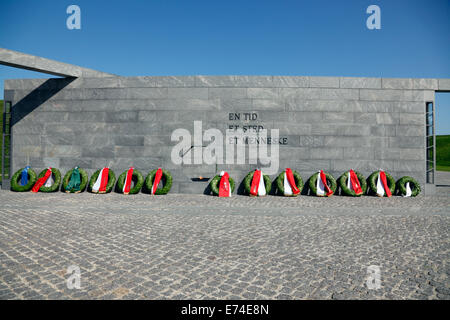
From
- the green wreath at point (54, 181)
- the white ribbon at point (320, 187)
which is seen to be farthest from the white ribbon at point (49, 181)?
the white ribbon at point (320, 187)

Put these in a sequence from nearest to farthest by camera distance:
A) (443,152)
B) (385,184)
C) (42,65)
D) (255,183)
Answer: (42,65) < (255,183) < (385,184) < (443,152)

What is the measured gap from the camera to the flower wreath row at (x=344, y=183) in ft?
37.1

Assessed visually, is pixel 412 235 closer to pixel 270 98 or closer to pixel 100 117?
pixel 270 98

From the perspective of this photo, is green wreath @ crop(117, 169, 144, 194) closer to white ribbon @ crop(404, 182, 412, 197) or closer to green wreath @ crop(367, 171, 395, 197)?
green wreath @ crop(367, 171, 395, 197)

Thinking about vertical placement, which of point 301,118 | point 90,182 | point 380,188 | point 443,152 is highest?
point 301,118

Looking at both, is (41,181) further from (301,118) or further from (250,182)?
(301,118)

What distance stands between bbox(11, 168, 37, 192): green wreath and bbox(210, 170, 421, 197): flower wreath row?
8.12 m

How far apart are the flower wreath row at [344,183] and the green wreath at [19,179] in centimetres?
812

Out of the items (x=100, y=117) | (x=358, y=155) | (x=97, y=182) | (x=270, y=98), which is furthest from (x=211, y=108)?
(x=358, y=155)

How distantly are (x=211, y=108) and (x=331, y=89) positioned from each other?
18.1ft

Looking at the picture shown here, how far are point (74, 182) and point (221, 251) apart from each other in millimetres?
9701

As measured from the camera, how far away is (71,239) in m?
5.20

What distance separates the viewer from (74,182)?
11.7 m

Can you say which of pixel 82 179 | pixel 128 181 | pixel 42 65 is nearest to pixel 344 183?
pixel 128 181
